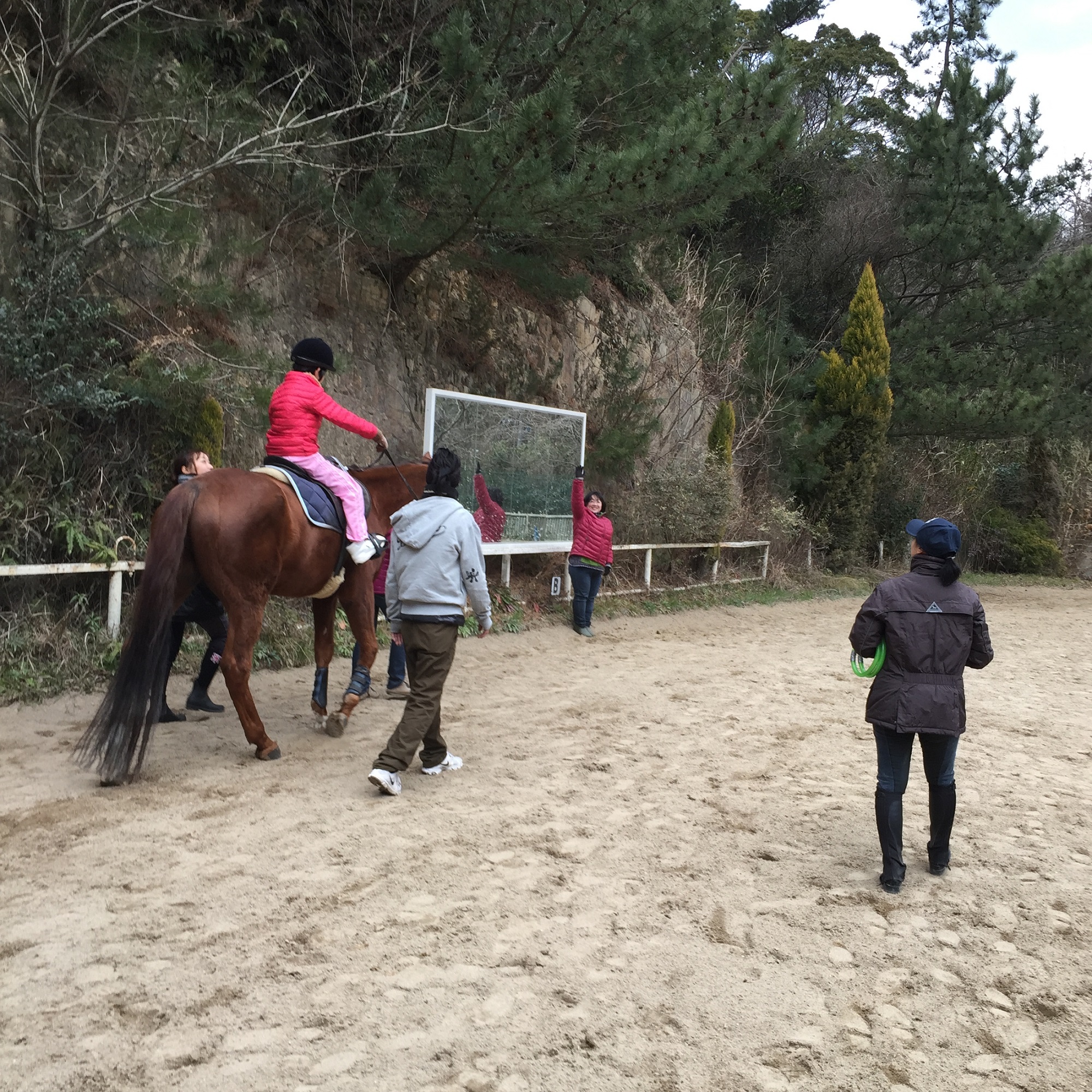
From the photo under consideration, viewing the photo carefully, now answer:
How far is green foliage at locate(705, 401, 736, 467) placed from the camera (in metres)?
17.0

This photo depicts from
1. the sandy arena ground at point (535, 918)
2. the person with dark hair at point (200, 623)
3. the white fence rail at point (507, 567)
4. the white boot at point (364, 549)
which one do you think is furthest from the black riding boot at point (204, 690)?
the white boot at point (364, 549)

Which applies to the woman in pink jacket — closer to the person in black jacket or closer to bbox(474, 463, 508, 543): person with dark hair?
the person in black jacket

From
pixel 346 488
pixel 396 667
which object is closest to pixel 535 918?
pixel 346 488

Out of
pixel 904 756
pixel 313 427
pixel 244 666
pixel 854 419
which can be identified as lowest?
pixel 904 756

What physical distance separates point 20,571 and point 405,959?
5097 millimetres

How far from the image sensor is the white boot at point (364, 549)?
637cm

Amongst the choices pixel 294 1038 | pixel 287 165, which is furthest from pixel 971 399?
pixel 294 1038

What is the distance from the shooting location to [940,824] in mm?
4402

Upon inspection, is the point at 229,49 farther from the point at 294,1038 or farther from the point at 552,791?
the point at 294,1038

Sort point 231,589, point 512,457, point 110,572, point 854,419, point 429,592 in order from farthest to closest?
point 854,419
point 512,457
point 110,572
point 231,589
point 429,592

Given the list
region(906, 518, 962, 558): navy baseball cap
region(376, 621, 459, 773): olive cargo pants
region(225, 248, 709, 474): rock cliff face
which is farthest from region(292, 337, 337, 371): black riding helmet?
region(906, 518, 962, 558): navy baseball cap

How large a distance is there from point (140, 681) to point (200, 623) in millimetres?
1575

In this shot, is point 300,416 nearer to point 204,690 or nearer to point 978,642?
point 204,690

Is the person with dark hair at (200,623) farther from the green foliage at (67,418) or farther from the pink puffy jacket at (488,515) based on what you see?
the pink puffy jacket at (488,515)
